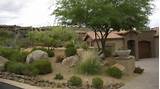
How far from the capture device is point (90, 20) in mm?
23453

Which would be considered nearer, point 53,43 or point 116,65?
point 116,65

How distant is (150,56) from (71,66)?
80.2 ft

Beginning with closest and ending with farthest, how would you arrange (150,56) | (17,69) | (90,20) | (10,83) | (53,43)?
1. (10,83)
2. (17,69)
3. (90,20)
4. (53,43)
5. (150,56)

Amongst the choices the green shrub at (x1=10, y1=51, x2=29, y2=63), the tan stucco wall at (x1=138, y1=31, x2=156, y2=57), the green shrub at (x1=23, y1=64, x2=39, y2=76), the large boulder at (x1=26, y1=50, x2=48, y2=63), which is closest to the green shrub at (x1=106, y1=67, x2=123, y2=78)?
the green shrub at (x1=23, y1=64, x2=39, y2=76)

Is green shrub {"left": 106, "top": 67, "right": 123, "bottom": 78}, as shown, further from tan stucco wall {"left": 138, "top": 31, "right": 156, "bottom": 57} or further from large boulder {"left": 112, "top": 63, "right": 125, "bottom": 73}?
tan stucco wall {"left": 138, "top": 31, "right": 156, "bottom": 57}

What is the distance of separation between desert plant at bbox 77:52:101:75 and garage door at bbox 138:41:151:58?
23.8m

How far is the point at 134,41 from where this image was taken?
41656 millimetres

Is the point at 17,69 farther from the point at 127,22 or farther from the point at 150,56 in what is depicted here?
the point at 150,56

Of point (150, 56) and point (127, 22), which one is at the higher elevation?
point (127, 22)

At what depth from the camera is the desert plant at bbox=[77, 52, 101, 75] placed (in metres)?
20.7

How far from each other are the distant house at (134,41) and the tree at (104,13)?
12332 mm

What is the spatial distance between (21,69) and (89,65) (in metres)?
4.41

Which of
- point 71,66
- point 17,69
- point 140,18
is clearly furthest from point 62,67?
point 140,18

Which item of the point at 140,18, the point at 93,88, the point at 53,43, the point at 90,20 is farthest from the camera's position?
the point at 53,43
